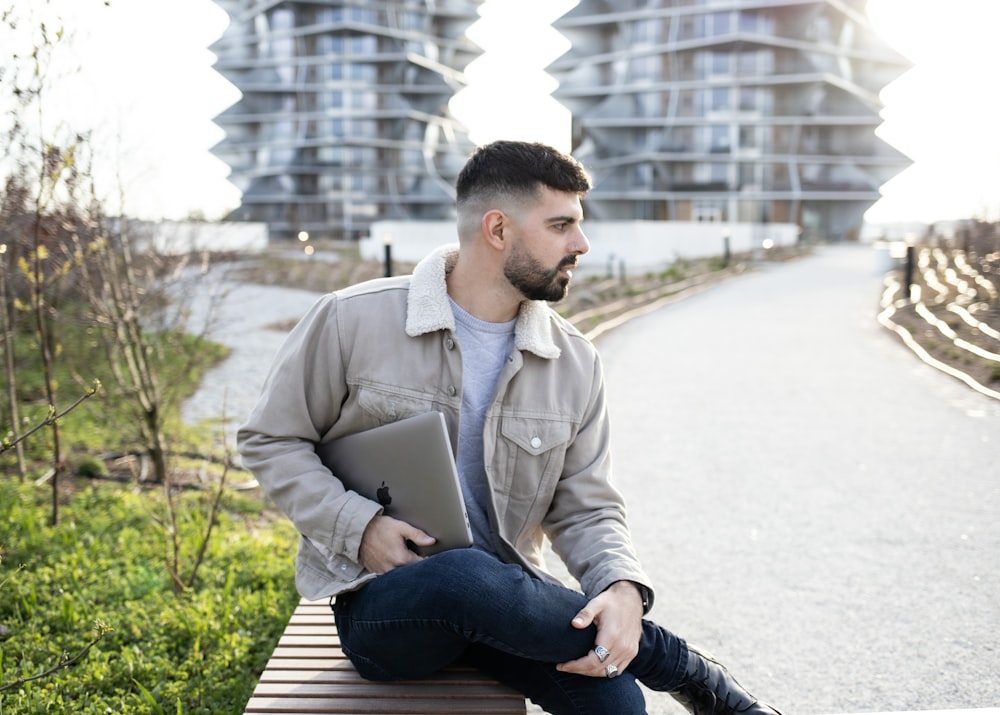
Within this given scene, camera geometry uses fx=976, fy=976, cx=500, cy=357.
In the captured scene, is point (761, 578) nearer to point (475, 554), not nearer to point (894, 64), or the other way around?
point (475, 554)

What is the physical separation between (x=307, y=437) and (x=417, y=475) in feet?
1.20

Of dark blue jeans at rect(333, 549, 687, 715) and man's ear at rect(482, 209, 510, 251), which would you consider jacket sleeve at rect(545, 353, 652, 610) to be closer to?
dark blue jeans at rect(333, 549, 687, 715)

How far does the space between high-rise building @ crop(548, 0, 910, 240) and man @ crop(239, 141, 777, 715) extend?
1886 inches

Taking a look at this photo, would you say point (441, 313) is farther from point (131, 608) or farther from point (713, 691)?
point (131, 608)

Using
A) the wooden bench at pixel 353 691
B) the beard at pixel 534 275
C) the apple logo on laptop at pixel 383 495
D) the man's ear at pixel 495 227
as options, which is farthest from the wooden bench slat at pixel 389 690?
the man's ear at pixel 495 227

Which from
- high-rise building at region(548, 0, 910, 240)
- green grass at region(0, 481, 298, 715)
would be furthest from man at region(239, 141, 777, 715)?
high-rise building at region(548, 0, 910, 240)

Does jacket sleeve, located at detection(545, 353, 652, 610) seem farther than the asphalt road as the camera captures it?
No

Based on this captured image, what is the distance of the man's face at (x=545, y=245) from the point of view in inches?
115

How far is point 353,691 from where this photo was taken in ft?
8.91

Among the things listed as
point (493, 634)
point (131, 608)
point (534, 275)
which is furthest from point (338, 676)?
point (131, 608)

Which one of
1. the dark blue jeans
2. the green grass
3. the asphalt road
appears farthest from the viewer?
the asphalt road

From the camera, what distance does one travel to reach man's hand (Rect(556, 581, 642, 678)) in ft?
8.36

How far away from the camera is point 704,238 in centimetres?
3738

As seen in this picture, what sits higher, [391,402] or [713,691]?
[391,402]
